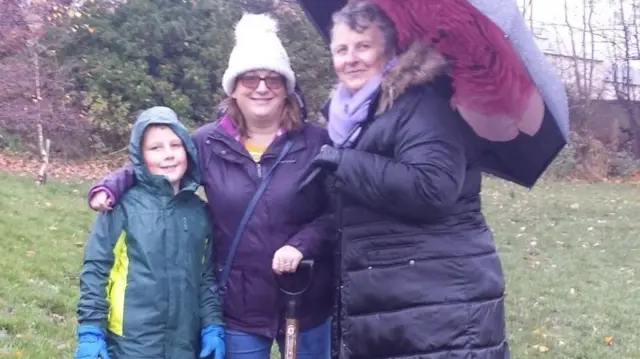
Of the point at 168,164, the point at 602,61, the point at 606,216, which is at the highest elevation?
the point at 602,61

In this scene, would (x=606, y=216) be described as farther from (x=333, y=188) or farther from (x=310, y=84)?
(x=333, y=188)

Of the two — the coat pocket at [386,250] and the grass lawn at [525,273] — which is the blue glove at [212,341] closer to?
the coat pocket at [386,250]

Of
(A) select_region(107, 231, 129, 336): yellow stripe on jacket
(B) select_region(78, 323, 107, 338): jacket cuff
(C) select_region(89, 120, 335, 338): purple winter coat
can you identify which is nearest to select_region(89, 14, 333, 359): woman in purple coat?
(C) select_region(89, 120, 335, 338): purple winter coat

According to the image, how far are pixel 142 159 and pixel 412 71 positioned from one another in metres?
1.15

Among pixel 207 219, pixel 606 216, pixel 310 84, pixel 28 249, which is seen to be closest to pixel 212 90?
pixel 310 84

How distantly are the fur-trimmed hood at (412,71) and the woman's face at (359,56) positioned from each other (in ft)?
0.47

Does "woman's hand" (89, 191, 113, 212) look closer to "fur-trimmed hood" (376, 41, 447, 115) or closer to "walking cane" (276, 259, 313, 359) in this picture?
"walking cane" (276, 259, 313, 359)

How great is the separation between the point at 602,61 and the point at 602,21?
148 centimetres

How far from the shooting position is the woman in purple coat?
132 inches

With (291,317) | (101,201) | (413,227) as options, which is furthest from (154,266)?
(413,227)

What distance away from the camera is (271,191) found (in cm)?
334

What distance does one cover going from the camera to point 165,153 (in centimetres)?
334

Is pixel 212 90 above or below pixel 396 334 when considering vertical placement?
above

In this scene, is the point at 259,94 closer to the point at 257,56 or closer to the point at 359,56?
the point at 257,56
